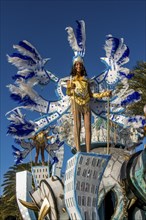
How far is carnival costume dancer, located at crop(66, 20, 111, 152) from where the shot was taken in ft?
25.9

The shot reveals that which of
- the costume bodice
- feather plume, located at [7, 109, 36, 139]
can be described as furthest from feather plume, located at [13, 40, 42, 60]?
feather plume, located at [7, 109, 36, 139]

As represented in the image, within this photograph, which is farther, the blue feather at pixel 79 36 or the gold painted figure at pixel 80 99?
the blue feather at pixel 79 36

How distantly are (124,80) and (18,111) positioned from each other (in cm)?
266

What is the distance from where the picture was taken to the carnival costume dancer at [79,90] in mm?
7883

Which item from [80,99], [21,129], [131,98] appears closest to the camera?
[80,99]

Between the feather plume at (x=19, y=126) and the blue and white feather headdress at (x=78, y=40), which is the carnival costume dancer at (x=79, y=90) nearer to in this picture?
the blue and white feather headdress at (x=78, y=40)

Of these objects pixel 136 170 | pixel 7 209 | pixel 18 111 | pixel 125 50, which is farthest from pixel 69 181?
pixel 7 209

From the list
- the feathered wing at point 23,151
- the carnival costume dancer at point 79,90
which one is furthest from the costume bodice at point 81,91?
the feathered wing at point 23,151

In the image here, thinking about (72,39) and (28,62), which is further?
(28,62)

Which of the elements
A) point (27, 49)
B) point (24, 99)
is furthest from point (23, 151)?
point (27, 49)

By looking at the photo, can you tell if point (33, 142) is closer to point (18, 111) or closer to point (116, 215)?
point (18, 111)

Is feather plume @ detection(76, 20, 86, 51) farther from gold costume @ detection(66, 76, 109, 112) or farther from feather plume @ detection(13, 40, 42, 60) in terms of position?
feather plume @ detection(13, 40, 42, 60)

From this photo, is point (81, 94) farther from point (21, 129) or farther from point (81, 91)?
point (21, 129)

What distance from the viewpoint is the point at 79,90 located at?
26.5 ft
